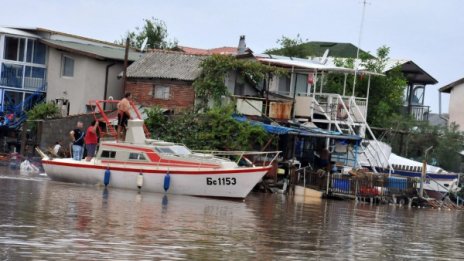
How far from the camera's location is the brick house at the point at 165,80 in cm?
5025

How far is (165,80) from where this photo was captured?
50.9 m

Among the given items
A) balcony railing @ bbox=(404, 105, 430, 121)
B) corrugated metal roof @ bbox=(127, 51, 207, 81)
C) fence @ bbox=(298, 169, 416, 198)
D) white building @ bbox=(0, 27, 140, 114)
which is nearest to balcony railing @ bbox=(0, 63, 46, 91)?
white building @ bbox=(0, 27, 140, 114)

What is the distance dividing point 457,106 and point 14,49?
93.7ft

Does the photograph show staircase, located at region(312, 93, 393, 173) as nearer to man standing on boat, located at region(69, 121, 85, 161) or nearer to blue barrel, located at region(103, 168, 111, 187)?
man standing on boat, located at region(69, 121, 85, 161)

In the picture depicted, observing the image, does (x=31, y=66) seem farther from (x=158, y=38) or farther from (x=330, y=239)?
(x=330, y=239)

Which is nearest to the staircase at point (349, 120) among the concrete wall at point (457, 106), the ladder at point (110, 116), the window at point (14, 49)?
the ladder at point (110, 116)

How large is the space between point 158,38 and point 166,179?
44.3 meters

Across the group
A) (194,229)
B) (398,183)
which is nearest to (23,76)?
(398,183)

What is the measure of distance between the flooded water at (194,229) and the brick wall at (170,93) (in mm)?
14540

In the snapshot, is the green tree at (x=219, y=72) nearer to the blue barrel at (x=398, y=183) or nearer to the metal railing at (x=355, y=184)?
the metal railing at (x=355, y=184)

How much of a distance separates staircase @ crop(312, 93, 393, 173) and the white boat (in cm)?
1356

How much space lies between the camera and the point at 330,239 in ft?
78.4

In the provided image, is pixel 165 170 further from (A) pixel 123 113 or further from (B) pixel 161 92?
(B) pixel 161 92

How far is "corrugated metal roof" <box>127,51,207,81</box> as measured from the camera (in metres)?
50.4
